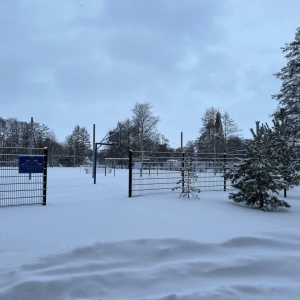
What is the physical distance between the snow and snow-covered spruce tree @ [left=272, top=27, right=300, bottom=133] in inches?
1000

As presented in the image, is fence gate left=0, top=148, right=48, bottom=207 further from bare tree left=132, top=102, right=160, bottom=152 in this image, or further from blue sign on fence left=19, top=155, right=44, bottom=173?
bare tree left=132, top=102, right=160, bottom=152

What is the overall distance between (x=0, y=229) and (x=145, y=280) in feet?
9.86

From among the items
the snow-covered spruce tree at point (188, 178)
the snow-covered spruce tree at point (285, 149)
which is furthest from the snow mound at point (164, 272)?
the snow-covered spruce tree at point (285, 149)

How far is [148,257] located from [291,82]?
30.2 meters

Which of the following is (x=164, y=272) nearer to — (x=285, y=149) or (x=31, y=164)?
(x=31, y=164)

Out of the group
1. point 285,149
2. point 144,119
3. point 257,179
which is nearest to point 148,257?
point 257,179

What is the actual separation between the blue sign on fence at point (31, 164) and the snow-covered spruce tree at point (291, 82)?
2548 centimetres

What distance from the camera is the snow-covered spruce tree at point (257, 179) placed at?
7211 millimetres

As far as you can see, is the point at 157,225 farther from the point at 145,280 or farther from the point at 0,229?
the point at 0,229

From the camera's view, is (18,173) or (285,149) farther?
(285,149)

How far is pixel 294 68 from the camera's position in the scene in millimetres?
28578

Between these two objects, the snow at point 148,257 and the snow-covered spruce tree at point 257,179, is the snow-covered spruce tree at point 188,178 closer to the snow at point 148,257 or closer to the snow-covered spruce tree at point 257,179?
the snow-covered spruce tree at point 257,179

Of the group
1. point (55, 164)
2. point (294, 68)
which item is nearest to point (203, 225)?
point (294, 68)

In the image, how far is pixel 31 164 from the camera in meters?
7.59
